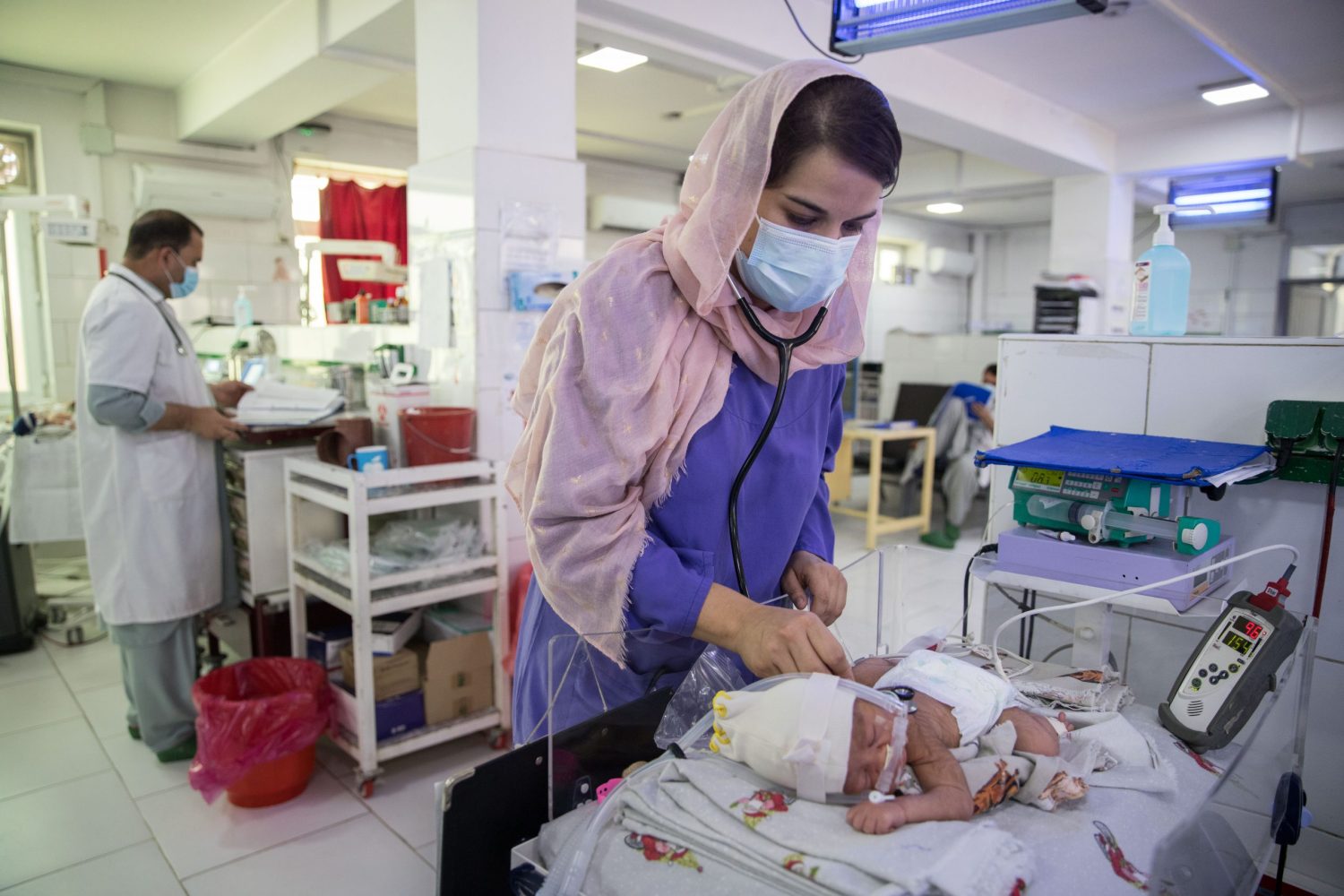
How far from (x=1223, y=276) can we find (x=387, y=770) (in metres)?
10.3

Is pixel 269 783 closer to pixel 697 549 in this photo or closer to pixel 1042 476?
pixel 697 549

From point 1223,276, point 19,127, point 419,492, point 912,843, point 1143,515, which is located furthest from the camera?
point 1223,276

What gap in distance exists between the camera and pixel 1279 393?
1.59m

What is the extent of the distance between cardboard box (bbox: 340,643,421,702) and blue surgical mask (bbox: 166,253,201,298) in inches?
54.8

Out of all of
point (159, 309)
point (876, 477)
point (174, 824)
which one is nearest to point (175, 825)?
point (174, 824)

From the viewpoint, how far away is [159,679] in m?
2.63

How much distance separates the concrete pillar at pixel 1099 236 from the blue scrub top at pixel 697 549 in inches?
227

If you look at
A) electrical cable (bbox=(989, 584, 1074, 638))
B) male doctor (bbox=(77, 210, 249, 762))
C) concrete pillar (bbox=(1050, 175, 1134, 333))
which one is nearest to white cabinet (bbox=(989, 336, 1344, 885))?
electrical cable (bbox=(989, 584, 1074, 638))

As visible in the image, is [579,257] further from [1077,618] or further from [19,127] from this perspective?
[19,127]

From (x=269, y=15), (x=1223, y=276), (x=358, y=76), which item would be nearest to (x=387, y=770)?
(x=358, y=76)

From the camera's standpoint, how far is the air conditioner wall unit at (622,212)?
7035mm

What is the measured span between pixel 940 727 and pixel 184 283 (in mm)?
2934

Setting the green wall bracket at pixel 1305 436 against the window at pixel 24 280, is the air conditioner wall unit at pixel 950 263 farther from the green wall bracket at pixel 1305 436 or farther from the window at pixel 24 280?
the green wall bracket at pixel 1305 436

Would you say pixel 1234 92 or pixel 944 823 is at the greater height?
pixel 1234 92
